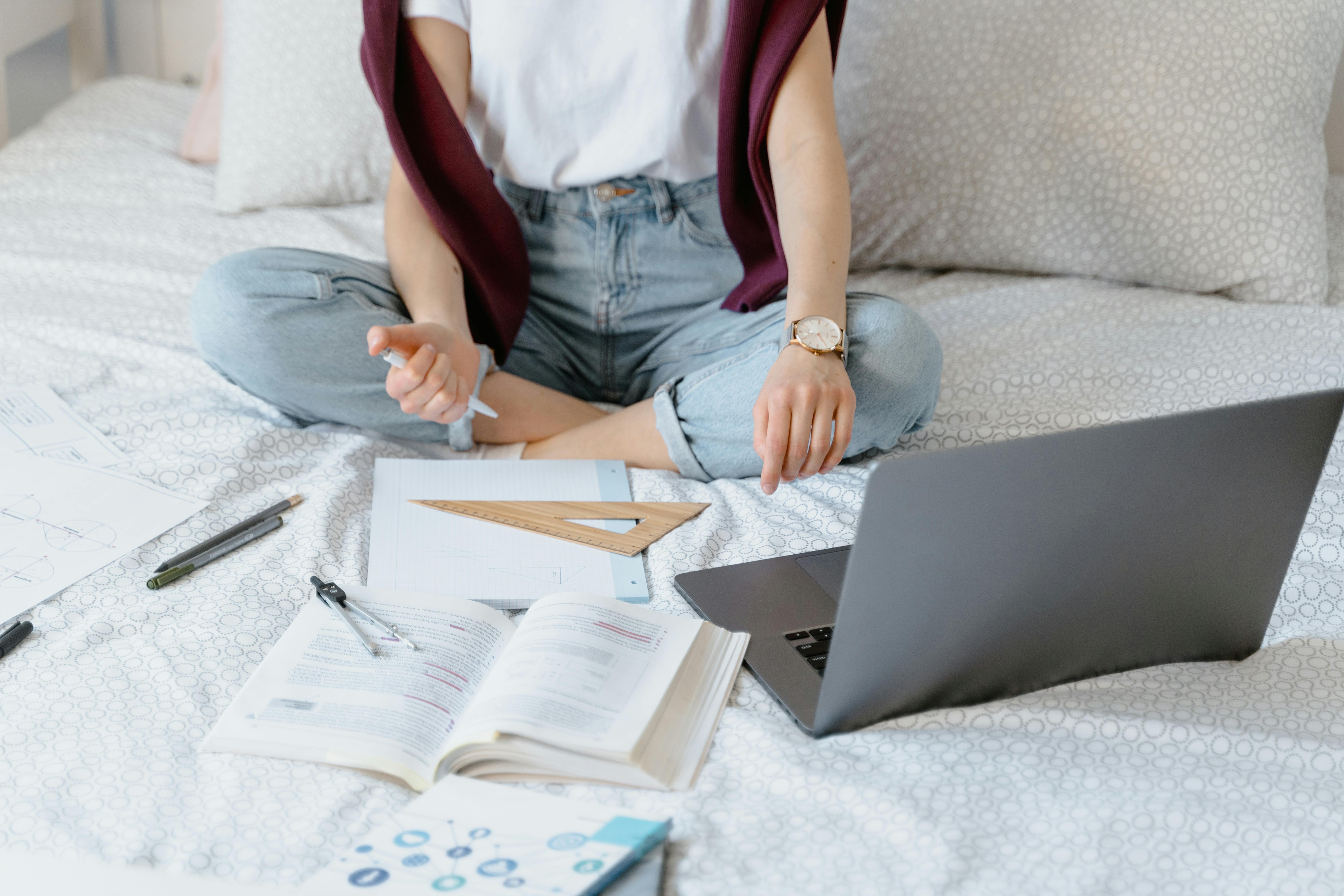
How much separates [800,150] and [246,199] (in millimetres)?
920

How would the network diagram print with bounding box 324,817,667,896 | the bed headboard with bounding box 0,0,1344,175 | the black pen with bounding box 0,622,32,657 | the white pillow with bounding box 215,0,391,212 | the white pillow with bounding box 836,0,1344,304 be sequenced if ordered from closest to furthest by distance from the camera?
the network diagram print with bounding box 324,817,667,896 → the black pen with bounding box 0,622,32,657 → the white pillow with bounding box 836,0,1344,304 → the white pillow with bounding box 215,0,391,212 → the bed headboard with bounding box 0,0,1344,175

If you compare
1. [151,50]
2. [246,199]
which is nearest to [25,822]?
[246,199]

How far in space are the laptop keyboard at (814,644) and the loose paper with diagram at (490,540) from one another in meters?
0.12

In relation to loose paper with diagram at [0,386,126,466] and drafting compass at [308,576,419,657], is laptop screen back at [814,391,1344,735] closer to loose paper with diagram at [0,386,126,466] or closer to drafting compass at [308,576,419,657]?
drafting compass at [308,576,419,657]

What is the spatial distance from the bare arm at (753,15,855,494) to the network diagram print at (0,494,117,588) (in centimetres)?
54

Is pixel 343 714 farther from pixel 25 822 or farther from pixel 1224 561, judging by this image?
pixel 1224 561

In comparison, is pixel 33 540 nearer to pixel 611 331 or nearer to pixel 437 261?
pixel 437 261

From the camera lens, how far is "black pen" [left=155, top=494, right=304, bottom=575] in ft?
2.67

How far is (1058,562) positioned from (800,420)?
0.82ft

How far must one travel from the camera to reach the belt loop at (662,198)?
1.15 metres

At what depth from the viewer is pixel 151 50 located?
2156 millimetres

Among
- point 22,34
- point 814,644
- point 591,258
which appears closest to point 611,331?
point 591,258

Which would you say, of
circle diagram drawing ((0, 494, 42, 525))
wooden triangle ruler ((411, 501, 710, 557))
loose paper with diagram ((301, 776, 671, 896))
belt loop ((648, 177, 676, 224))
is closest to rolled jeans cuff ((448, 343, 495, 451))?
wooden triangle ruler ((411, 501, 710, 557))

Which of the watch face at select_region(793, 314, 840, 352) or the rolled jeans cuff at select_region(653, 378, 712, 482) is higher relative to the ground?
the watch face at select_region(793, 314, 840, 352)
